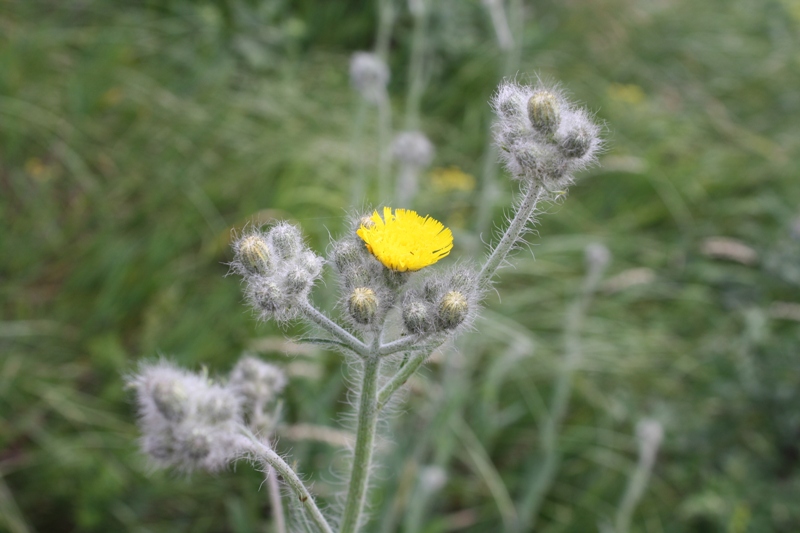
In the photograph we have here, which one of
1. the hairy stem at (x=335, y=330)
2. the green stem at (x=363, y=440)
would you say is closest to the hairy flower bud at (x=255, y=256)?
the hairy stem at (x=335, y=330)

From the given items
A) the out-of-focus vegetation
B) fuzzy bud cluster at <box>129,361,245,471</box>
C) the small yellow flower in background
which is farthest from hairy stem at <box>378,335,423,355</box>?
the small yellow flower in background

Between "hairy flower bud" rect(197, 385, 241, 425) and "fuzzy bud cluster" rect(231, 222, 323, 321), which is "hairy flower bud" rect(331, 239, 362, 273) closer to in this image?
"fuzzy bud cluster" rect(231, 222, 323, 321)

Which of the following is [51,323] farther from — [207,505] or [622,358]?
[622,358]

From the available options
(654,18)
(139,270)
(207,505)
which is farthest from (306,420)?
(654,18)

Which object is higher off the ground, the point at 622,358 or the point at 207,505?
the point at 622,358

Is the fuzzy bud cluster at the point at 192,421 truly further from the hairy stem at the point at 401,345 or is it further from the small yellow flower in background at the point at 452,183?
the small yellow flower in background at the point at 452,183

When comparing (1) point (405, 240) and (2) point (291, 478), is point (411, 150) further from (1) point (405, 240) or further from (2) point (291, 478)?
(2) point (291, 478)
